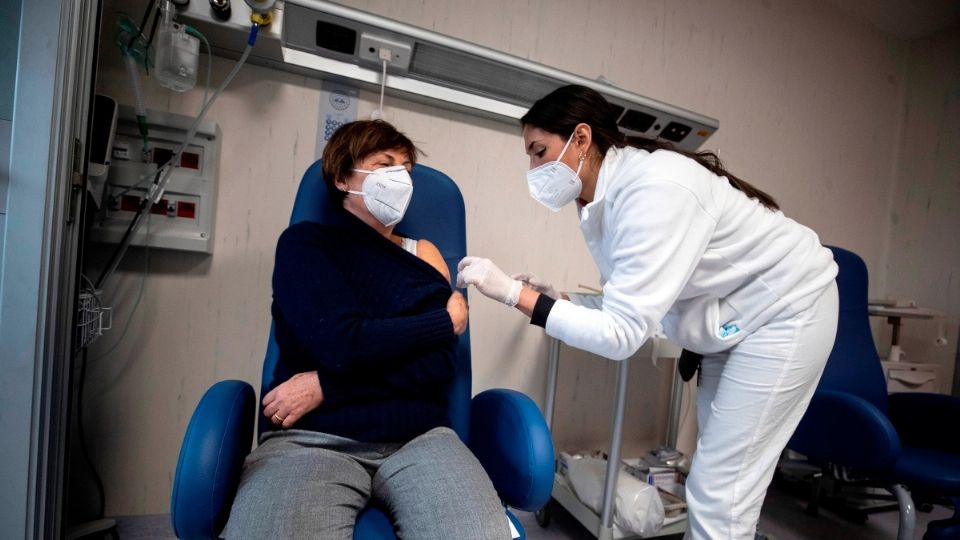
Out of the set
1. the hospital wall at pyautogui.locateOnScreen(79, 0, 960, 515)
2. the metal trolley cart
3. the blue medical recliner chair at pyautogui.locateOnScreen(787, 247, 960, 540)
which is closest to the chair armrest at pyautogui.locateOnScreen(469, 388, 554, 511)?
the metal trolley cart

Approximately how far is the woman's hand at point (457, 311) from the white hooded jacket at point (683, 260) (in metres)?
0.21

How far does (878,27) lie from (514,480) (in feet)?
11.5

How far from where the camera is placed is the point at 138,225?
1246mm

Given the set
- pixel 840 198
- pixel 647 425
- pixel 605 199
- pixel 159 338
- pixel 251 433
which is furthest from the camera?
pixel 840 198

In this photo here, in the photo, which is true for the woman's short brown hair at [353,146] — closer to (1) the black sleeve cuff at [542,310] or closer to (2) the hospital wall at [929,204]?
(1) the black sleeve cuff at [542,310]

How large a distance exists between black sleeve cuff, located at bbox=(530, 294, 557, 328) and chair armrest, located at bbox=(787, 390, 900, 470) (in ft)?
3.57

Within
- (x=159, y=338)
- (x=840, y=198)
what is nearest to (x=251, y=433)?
(x=159, y=338)

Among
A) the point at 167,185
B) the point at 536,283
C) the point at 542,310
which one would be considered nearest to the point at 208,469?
the point at 542,310

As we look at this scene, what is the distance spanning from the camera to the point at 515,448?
864mm

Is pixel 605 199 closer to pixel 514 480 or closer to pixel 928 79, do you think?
pixel 514 480

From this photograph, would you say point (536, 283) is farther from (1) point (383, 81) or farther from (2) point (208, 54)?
(2) point (208, 54)

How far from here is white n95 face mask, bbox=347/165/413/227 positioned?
105cm

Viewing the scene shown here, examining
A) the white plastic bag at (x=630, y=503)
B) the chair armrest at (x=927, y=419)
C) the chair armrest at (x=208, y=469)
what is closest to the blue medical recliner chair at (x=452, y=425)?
the chair armrest at (x=208, y=469)

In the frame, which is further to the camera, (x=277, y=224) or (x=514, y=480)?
(x=277, y=224)
